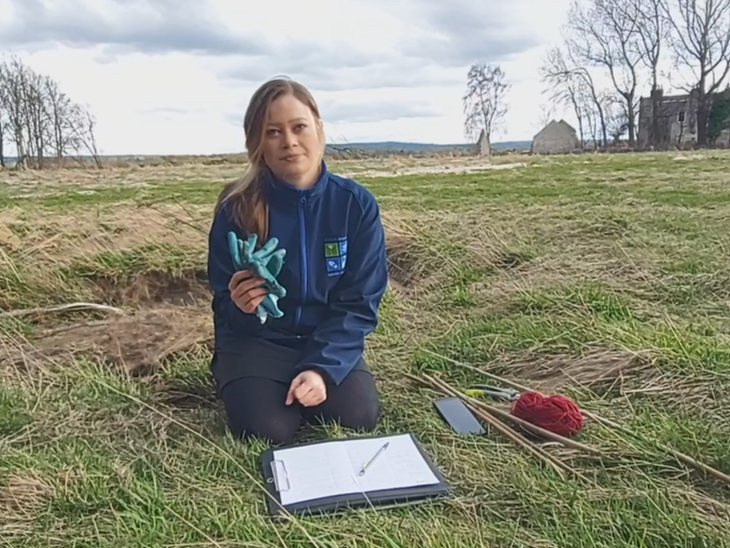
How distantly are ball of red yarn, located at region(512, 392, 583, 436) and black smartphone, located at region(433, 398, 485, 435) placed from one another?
0.45 ft

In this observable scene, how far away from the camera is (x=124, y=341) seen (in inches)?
113

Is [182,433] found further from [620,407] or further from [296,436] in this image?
[620,407]

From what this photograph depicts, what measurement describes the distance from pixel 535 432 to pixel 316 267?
0.80 meters

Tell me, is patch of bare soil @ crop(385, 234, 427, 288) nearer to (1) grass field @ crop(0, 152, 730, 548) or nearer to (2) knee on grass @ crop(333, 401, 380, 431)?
(1) grass field @ crop(0, 152, 730, 548)

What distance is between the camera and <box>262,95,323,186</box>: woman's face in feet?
7.04

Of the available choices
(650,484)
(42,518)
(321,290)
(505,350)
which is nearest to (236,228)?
(321,290)

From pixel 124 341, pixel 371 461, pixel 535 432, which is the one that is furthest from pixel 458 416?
pixel 124 341

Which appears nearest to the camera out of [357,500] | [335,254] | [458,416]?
[357,500]

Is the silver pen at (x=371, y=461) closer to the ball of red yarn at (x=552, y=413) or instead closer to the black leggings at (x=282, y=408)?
the black leggings at (x=282, y=408)

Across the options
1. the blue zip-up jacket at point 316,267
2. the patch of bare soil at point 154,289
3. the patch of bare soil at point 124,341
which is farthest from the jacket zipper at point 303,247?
the patch of bare soil at point 154,289

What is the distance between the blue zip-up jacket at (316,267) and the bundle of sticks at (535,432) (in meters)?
0.36

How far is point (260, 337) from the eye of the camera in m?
2.23

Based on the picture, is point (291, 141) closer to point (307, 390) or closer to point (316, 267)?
point (316, 267)

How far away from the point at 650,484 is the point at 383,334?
4.88ft
